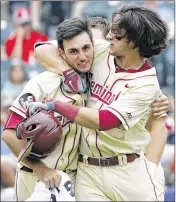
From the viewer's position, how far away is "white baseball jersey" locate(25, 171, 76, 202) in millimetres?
4160

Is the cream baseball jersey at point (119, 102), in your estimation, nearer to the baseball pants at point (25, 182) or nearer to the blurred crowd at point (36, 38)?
the baseball pants at point (25, 182)

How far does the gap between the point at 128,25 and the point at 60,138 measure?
81 centimetres

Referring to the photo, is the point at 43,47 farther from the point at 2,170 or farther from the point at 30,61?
the point at 30,61

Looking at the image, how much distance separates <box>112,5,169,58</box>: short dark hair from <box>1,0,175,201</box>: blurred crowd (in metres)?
4.48

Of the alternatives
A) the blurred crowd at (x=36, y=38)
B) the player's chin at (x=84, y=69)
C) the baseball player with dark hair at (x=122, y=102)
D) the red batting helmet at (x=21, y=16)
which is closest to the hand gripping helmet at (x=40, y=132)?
the baseball player with dark hair at (x=122, y=102)

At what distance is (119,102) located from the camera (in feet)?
14.3

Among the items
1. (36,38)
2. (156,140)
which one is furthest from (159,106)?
(36,38)

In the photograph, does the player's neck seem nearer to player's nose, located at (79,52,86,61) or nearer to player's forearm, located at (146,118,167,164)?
player's nose, located at (79,52,86,61)

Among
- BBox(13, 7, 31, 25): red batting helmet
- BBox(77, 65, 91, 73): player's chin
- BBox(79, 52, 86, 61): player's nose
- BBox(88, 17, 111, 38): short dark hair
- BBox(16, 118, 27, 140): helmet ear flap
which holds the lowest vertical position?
BBox(16, 118, 27, 140): helmet ear flap

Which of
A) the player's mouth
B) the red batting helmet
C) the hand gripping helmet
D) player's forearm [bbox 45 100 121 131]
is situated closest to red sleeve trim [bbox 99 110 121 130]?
player's forearm [bbox 45 100 121 131]

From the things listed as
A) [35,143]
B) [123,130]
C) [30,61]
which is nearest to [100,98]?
[123,130]

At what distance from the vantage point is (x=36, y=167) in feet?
14.6

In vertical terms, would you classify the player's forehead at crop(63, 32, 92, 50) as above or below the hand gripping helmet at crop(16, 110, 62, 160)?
above

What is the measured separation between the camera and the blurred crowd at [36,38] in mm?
9438
